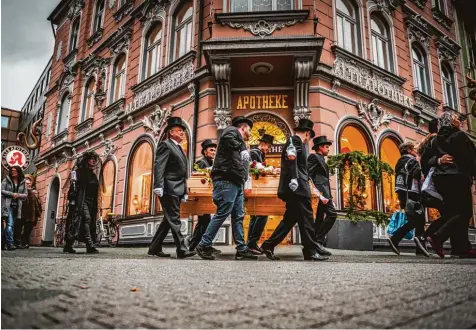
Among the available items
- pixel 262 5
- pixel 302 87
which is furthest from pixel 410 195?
pixel 262 5

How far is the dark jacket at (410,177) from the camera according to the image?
6590 mm

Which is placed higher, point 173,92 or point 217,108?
point 173,92

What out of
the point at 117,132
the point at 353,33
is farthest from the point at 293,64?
the point at 117,132

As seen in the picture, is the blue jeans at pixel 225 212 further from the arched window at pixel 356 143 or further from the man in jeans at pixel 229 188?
the arched window at pixel 356 143

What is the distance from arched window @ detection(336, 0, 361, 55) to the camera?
1159 centimetres

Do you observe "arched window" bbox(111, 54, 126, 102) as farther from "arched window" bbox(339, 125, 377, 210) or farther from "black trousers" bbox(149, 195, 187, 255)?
"black trousers" bbox(149, 195, 187, 255)

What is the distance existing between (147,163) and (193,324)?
11699 millimetres

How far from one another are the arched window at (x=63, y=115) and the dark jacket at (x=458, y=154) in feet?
53.4

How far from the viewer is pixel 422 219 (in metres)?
6.41

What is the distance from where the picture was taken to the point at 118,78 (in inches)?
592

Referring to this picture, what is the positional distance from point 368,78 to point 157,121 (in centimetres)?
681

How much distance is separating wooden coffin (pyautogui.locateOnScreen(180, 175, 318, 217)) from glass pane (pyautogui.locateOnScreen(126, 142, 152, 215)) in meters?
6.01

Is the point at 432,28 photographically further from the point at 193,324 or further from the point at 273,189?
the point at 193,324

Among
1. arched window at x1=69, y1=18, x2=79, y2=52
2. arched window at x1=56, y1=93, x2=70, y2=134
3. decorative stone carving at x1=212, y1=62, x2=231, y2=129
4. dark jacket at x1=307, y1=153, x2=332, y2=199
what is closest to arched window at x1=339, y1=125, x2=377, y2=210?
A: decorative stone carving at x1=212, y1=62, x2=231, y2=129
